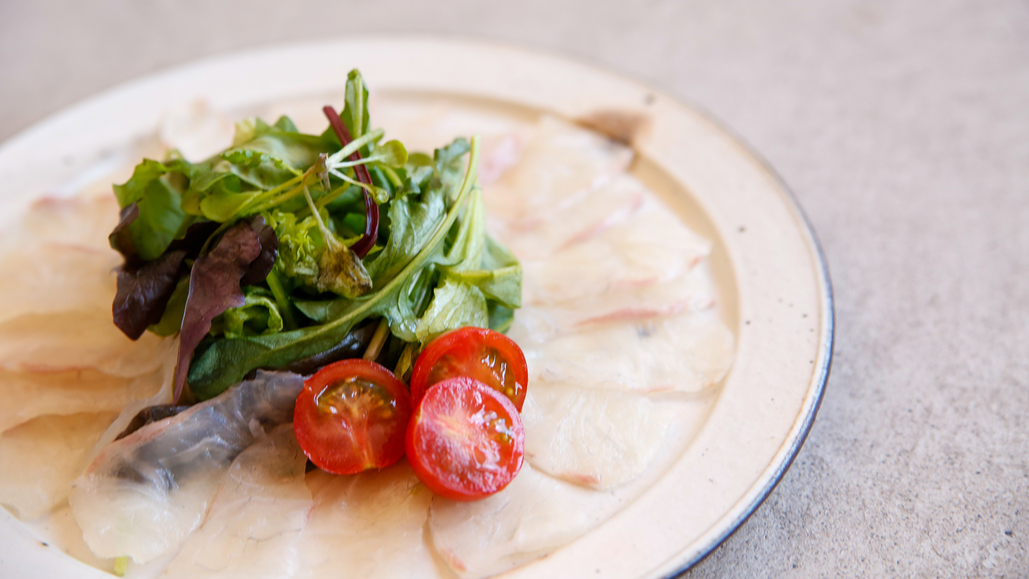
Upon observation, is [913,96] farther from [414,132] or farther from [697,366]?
[414,132]

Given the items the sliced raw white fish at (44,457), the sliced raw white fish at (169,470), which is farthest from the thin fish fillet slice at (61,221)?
the sliced raw white fish at (169,470)

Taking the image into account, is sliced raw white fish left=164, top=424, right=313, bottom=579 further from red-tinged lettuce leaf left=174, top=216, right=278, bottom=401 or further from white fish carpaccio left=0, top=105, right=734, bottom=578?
red-tinged lettuce leaf left=174, top=216, right=278, bottom=401

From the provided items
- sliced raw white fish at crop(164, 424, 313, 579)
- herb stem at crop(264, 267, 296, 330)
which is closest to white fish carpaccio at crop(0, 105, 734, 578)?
sliced raw white fish at crop(164, 424, 313, 579)

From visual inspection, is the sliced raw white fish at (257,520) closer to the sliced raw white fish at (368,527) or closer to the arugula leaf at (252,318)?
the sliced raw white fish at (368,527)

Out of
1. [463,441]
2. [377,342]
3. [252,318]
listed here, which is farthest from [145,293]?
[463,441]

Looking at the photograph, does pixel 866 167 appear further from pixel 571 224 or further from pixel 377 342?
pixel 377 342
